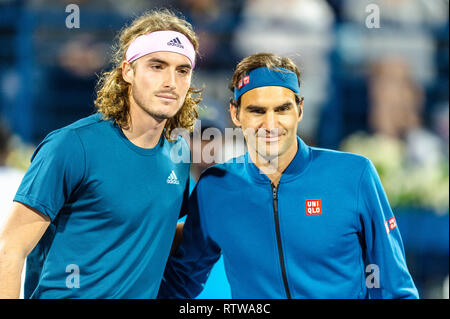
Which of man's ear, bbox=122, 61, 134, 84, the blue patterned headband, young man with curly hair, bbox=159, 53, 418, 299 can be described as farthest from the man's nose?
man's ear, bbox=122, 61, 134, 84

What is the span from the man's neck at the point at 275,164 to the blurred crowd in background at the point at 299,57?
3.86m

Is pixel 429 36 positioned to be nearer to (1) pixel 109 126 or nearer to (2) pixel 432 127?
(2) pixel 432 127

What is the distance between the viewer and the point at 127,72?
109 inches

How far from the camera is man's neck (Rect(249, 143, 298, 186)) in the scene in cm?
270

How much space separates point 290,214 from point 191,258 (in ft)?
1.84

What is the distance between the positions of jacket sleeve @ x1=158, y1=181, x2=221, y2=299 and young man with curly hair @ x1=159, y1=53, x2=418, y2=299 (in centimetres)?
1

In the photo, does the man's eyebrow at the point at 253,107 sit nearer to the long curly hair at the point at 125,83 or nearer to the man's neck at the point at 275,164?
the man's neck at the point at 275,164

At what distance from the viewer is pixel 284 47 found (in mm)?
6676

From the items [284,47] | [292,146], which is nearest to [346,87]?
[284,47]

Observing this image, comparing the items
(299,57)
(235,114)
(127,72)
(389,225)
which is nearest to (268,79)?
(235,114)

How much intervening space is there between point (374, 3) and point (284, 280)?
4969 mm

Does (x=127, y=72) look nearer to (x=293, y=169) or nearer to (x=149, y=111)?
(x=149, y=111)

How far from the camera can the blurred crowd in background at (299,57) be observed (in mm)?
6699
